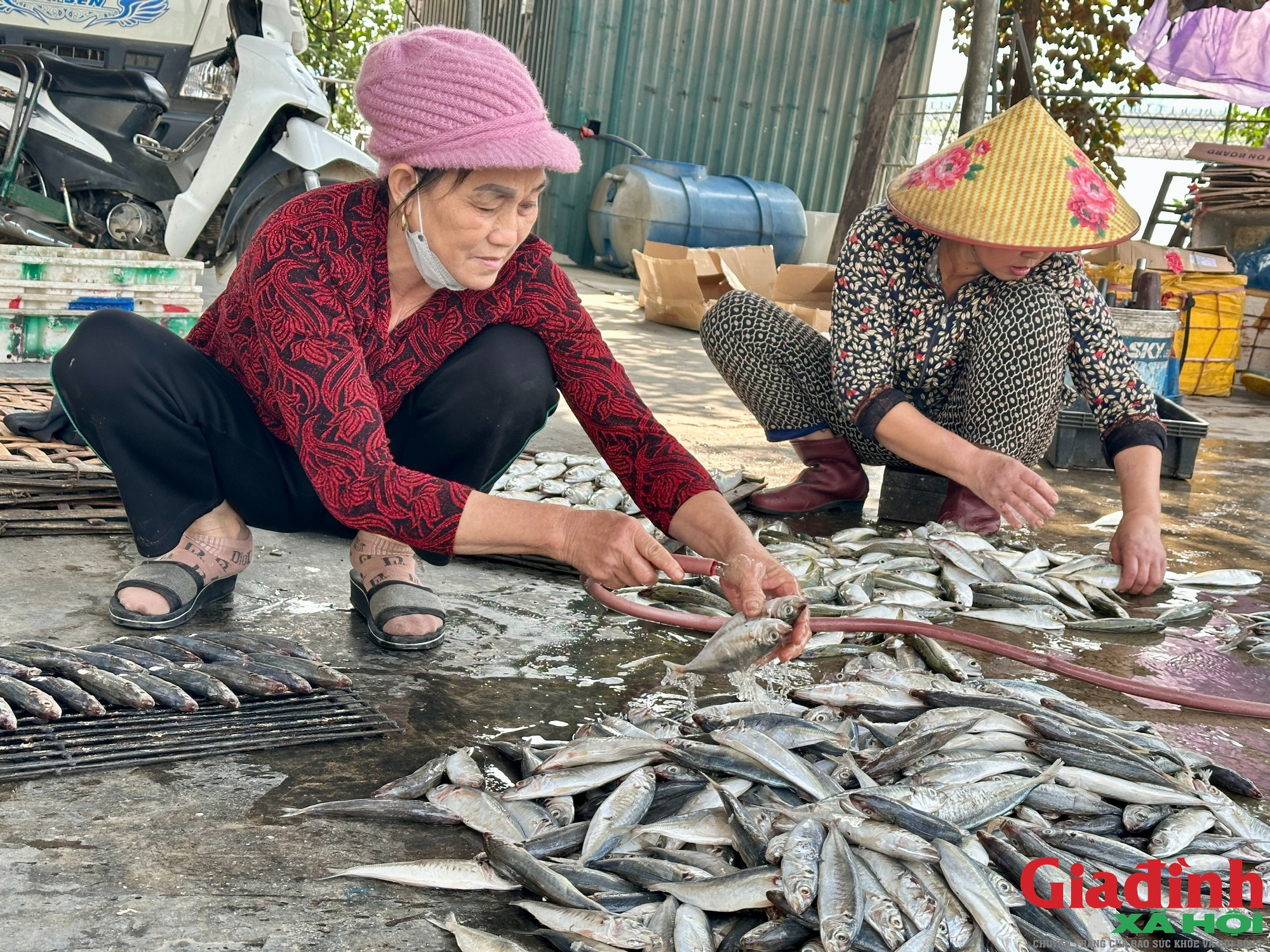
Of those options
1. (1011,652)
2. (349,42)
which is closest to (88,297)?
(1011,652)

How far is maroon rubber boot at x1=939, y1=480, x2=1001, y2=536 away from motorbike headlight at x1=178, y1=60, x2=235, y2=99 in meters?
4.23

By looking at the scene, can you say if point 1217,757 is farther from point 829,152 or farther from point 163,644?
point 829,152

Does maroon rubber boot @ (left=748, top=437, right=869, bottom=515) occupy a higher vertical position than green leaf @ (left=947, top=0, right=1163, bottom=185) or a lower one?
lower

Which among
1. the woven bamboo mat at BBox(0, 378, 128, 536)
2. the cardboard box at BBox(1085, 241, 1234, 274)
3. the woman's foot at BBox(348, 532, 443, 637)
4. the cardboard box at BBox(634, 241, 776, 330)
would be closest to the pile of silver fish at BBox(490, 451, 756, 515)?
the woman's foot at BBox(348, 532, 443, 637)

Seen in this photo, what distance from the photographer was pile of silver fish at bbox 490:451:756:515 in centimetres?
383

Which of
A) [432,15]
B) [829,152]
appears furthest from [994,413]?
[432,15]

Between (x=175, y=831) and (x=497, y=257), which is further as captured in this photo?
(x=497, y=257)

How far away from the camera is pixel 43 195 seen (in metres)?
5.43

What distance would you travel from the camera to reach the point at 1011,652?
108 inches

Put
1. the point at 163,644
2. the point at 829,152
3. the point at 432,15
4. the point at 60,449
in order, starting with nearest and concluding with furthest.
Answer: the point at 163,644 → the point at 60,449 → the point at 829,152 → the point at 432,15

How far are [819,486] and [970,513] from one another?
0.53 meters

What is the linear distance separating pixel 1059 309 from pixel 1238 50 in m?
4.73

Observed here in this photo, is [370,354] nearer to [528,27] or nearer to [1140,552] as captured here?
[1140,552]

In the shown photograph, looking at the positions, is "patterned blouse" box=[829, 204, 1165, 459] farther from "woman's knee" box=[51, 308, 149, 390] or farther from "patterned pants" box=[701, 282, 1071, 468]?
"woman's knee" box=[51, 308, 149, 390]
